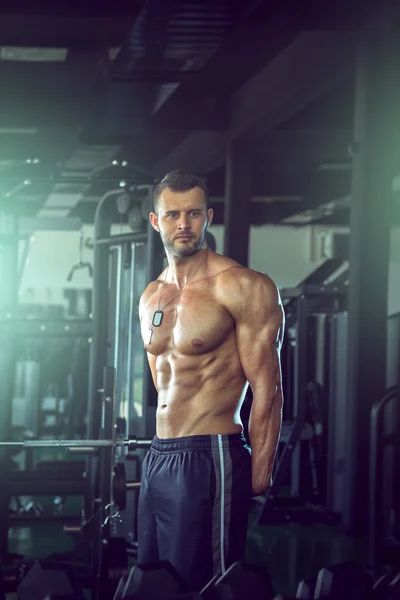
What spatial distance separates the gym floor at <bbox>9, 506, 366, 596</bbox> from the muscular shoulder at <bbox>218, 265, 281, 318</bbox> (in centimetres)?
220

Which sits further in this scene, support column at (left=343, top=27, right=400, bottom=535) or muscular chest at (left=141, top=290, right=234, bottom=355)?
support column at (left=343, top=27, right=400, bottom=535)

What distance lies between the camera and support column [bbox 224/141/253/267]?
8.35 meters

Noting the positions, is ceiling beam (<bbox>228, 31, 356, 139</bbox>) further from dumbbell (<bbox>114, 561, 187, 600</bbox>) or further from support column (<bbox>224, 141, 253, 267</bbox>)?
dumbbell (<bbox>114, 561, 187, 600</bbox>)

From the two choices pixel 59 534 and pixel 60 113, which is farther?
pixel 60 113

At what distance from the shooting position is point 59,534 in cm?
522

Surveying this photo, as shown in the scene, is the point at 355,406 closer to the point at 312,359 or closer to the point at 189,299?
the point at 312,359

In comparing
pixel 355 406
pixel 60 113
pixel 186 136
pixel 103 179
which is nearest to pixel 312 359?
pixel 355 406

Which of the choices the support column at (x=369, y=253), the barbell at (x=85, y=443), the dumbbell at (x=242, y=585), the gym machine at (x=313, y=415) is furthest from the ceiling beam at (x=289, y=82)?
the dumbbell at (x=242, y=585)

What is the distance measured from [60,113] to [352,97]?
2589 mm

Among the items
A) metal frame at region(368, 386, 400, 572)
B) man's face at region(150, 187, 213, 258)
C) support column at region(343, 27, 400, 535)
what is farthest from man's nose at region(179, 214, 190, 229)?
support column at region(343, 27, 400, 535)

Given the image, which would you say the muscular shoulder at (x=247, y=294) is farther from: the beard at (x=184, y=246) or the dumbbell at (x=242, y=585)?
the dumbbell at (x=242, y=585)

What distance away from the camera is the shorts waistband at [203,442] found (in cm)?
229

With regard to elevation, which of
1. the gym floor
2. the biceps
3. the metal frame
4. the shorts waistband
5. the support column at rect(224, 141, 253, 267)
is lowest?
the gym floor

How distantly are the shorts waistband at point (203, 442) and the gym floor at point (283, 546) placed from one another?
199cm
